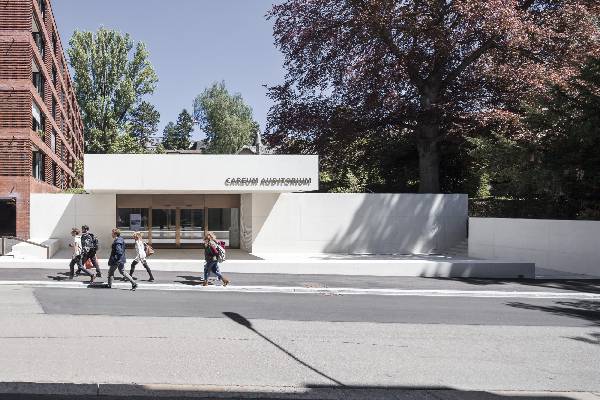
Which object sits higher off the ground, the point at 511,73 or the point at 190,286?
the point at 511,73

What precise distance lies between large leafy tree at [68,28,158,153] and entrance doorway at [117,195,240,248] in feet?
90.3

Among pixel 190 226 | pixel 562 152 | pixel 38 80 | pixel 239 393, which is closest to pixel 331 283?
pixel 562 152

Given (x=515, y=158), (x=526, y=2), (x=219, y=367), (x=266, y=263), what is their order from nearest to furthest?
(x=219, y=367) < (x=266, y=263) < (x=515, y=158) < (x=526, y=2)

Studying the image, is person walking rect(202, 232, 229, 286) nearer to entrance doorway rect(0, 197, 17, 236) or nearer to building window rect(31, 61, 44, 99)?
entrance doorway rect(0, 197, 17, 236)

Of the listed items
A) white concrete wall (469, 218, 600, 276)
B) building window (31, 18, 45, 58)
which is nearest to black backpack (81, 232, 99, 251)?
white concrete wall (469, 218, 600, 276)

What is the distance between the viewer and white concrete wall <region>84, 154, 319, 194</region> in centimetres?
2341

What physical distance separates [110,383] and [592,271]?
755 inches

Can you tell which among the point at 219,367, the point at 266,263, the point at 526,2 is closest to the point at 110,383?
the point at 219,367

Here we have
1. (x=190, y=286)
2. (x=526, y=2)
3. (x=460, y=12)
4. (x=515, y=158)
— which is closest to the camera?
(x=190, y=286)

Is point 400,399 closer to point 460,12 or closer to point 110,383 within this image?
point 110,383

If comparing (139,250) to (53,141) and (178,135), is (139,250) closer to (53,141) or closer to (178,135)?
(53,141)

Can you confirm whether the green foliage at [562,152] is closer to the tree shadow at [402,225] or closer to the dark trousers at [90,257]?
the tree shadow at [402,225]

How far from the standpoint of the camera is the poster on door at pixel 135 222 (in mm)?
28266

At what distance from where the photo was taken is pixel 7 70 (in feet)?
94.5
